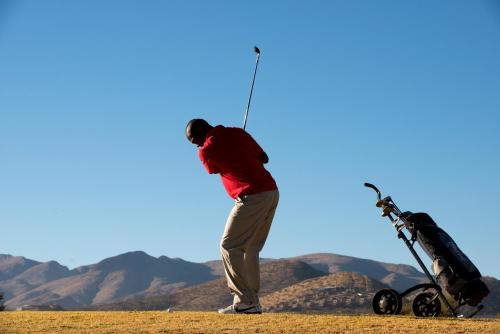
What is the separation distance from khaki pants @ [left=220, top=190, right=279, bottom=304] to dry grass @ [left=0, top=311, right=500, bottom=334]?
1.47 feet

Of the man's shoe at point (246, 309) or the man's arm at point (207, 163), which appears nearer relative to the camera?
the man's arm at point (207, 163)

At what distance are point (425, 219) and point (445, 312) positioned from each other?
172 centimetres

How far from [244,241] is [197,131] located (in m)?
1.72

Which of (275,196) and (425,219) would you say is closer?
(275,196)

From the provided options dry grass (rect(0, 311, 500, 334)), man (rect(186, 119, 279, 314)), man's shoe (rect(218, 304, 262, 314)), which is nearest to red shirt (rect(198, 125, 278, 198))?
man (rect(186, 119, 279, 314))

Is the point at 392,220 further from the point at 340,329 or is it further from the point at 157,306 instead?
the point at 157,306

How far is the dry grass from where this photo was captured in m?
10.4

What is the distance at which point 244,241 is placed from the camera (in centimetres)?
1127

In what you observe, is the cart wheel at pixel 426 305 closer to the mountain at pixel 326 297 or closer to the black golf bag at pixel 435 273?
the black golf bag at pixel 435 273

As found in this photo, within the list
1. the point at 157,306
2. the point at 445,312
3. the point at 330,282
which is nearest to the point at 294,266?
the point at 157,306

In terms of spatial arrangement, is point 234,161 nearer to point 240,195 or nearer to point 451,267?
point 240,195

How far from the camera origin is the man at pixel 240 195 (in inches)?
443

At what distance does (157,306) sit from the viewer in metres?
104

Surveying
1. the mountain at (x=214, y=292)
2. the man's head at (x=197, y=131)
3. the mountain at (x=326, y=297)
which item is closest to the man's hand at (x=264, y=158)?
the man's head at (x=197, y=131)
